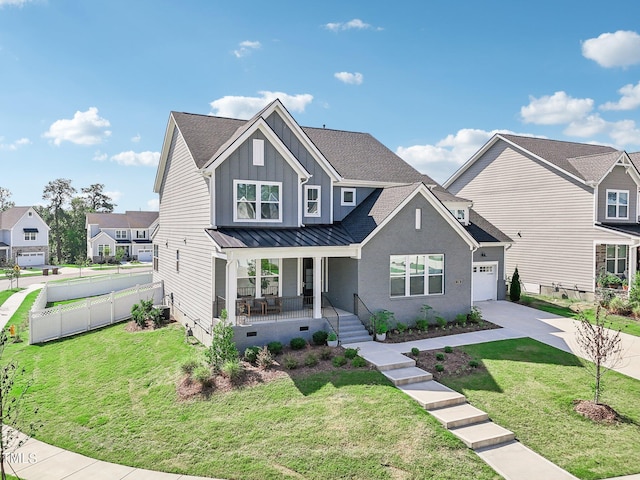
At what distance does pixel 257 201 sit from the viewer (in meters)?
16.1

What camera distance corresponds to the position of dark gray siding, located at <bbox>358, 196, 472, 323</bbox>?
53.7ft

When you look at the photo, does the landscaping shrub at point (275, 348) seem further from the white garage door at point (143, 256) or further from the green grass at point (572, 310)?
the white garage door at point (143, 256)

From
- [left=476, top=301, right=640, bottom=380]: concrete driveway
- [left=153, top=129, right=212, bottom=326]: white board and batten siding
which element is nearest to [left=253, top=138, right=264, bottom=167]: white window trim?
[left=153, top=129, right=212, bottom=326]: white board and batten siding

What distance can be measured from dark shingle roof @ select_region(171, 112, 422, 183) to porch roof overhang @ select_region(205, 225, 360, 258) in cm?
328

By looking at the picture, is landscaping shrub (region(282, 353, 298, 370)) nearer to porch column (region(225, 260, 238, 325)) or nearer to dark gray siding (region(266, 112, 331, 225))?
porch column (region(225, 260, 238, 325))

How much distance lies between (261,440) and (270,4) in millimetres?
16016

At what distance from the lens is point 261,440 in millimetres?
8969

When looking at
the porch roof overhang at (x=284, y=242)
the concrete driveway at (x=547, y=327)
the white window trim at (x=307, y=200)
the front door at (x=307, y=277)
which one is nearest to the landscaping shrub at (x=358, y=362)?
the porch roof overhang at (x=284, y=242)

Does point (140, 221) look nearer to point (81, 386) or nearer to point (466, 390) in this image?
point (81, 386)

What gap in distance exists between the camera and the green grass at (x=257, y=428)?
8.11 metres

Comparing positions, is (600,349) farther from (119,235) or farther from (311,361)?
(119,235)

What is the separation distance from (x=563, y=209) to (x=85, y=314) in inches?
1070

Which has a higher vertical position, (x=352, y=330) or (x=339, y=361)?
(x=352, y=330)

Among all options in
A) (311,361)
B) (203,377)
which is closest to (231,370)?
(203,377)
